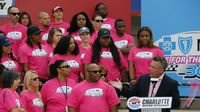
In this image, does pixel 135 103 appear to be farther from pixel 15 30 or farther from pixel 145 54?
pixel 15 30

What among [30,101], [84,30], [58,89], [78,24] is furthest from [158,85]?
[78,24]

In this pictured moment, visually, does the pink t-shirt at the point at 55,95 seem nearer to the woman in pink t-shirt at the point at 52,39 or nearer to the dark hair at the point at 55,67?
the dark hair at the point at 55,67

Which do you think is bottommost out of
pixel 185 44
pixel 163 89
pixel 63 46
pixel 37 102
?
pixel 37 102

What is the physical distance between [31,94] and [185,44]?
14.5 feet

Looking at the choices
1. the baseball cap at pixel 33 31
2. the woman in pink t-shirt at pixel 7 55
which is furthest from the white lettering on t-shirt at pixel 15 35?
the woman in pink t-shirt at pixel 7 55

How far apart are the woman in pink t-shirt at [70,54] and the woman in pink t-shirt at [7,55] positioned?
2.63 feet

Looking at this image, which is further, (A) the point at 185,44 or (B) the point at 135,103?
(A) the point at 185,44

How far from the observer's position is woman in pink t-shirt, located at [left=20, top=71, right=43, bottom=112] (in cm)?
1259

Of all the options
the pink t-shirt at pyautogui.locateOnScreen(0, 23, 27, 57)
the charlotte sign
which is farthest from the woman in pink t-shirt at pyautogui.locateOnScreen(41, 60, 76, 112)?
the charlotte sign

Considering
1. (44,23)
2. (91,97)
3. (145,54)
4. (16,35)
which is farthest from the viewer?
(44,23)

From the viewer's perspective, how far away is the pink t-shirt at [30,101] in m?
12.6

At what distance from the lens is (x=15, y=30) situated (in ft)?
50.8

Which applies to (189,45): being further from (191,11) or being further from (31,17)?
(31,17)

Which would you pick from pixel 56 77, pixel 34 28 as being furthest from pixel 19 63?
pixel 56 77
